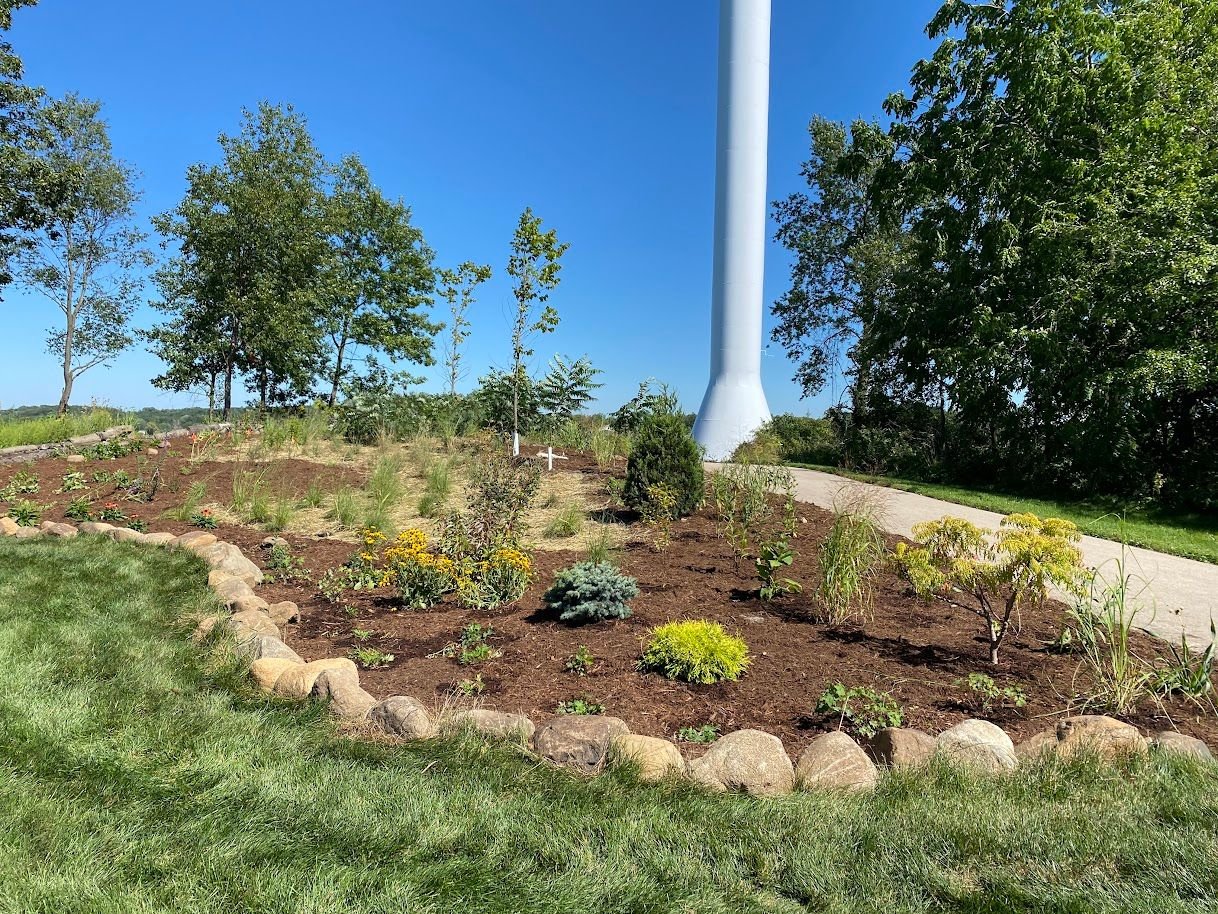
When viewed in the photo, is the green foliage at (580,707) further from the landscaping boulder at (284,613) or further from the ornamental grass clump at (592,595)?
the landscaping boulder at (284,613)

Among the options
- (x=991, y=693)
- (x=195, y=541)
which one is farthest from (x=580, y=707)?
(x=195, y=541)

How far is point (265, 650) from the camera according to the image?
323cm

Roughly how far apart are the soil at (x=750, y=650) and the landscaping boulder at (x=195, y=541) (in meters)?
0.98

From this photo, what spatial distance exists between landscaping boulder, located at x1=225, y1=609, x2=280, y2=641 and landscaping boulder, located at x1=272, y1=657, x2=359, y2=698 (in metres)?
0.67

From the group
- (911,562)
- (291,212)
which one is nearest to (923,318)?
(911,562)

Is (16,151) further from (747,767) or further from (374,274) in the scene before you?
(747,767)

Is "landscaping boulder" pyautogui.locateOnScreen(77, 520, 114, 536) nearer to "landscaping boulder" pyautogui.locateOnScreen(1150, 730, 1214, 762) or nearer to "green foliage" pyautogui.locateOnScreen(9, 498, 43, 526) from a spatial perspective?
"green foliage" pyautogui.locateOnScreen(9, 498, 43, 526)

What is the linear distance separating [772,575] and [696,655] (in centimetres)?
149

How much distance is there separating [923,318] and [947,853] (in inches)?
449

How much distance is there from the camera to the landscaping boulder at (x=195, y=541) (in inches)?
211

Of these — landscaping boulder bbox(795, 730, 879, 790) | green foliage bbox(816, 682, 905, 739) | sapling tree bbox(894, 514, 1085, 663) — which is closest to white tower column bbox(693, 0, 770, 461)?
sapling tree bbox(894, 514, 1085, 663)

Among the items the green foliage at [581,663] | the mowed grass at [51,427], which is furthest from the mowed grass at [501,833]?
the mowed grass at [51,427]

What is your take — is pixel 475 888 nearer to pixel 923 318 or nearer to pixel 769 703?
pixel 769 703

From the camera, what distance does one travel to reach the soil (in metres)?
2.72
